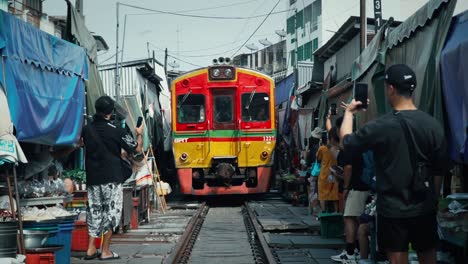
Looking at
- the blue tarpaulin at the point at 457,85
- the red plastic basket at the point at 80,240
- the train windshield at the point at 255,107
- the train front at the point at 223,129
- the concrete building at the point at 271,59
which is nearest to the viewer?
the blue tarpaulin at the point at 457,85

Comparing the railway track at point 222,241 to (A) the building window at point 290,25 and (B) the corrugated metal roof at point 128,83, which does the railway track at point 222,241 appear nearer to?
(B) the corrugated metal roof at point 128,83

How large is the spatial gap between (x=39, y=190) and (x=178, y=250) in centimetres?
194

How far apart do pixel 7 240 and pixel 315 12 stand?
155 ft

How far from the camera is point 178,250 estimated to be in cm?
927

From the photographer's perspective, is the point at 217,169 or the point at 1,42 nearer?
the point at 1,42

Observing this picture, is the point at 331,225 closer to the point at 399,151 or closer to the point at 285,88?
the point at 399,151

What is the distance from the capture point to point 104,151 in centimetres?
826

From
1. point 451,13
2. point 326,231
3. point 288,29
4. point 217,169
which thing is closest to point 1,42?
point 451,13

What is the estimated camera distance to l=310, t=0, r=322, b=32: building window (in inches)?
1977

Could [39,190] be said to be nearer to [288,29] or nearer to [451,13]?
[451,13]

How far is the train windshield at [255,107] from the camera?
17719 mm

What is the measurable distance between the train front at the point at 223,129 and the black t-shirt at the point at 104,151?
29.0 ft

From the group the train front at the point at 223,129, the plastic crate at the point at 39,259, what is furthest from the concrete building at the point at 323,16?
the plastic crate at the point at 39,259

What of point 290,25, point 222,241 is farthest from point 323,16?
point 222,241
